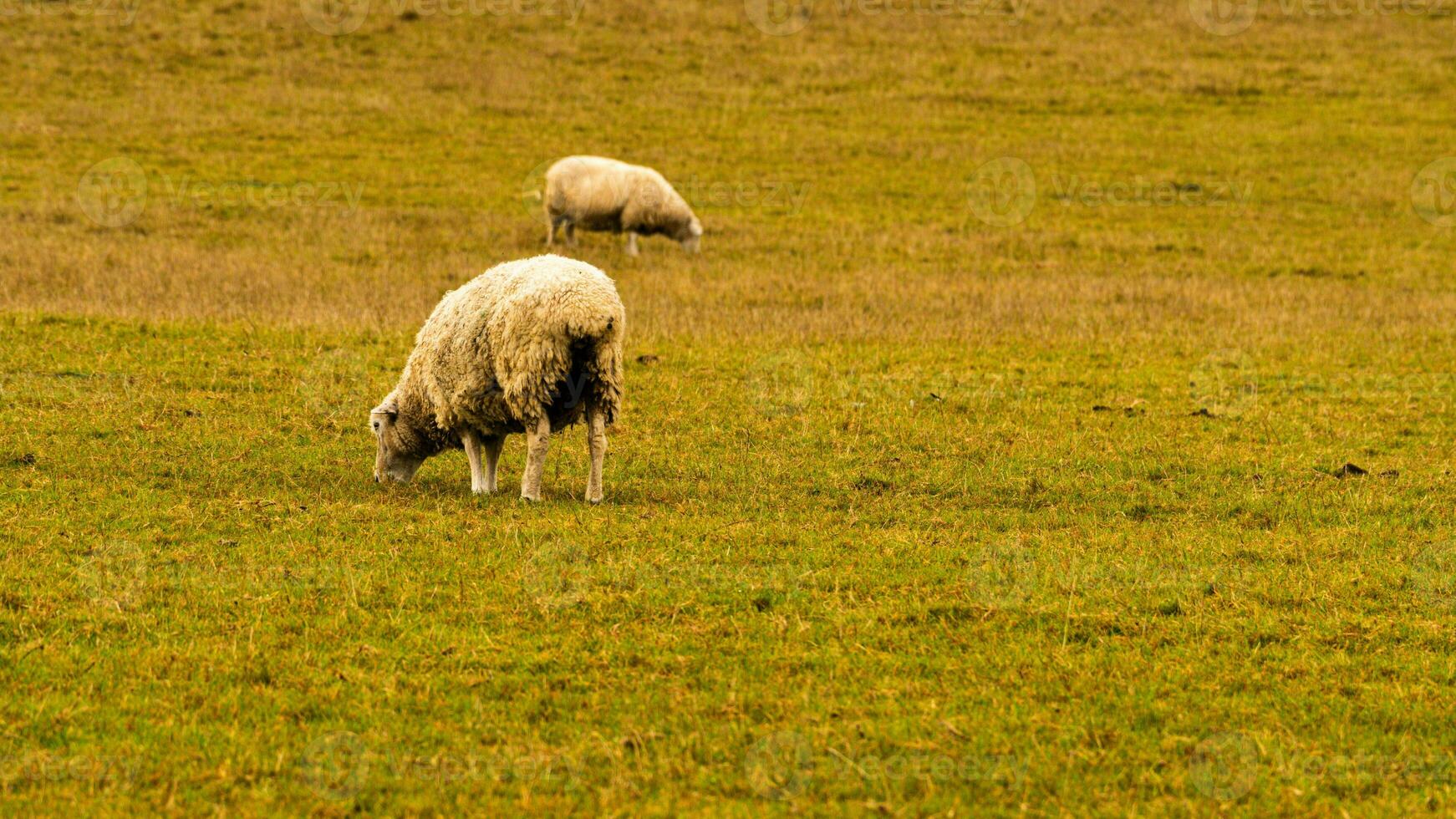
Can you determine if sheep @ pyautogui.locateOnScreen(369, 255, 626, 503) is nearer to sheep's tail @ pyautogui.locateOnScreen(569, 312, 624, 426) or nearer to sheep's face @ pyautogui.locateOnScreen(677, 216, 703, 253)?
sheep's tail @ pyautogui.locateOnScreen(569, 312, 624, 426)

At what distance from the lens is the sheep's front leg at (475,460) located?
12.0m

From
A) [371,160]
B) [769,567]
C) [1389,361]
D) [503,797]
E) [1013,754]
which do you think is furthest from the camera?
[371,160]

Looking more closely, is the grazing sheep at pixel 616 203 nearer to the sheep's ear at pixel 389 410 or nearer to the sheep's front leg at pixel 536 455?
the sheep's ear at pixel 389 410

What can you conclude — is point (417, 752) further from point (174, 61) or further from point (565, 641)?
point (174, 61)

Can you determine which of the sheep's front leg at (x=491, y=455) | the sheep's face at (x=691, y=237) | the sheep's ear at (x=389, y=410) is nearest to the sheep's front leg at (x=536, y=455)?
the sheep's front leg at (x=491, y=455)

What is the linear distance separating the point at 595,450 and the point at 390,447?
7.85ft

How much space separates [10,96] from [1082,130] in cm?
2740

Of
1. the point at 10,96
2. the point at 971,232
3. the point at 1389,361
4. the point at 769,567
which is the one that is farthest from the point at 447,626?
the point at 10,96

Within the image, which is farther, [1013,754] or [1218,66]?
[1218,66]

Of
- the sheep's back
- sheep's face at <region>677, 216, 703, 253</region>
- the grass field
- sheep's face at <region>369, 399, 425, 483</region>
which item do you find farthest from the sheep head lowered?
sheep's face at <region>677, 216, 703, 253</region>

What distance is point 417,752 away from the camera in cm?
645

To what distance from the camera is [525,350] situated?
1106 centimetres

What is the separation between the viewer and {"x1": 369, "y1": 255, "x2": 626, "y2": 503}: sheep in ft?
35.9

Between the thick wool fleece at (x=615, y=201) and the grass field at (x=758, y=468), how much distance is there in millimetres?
708
